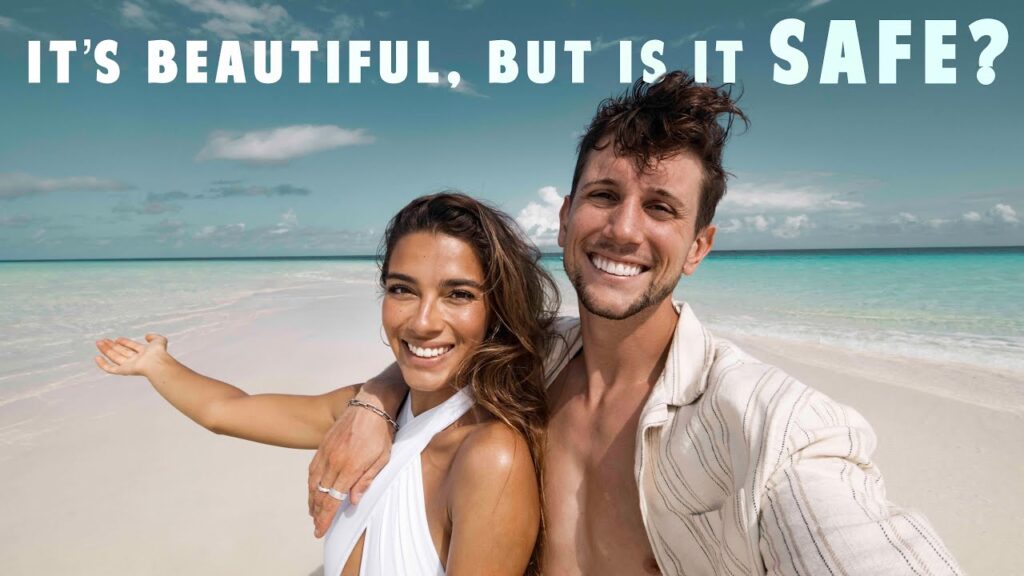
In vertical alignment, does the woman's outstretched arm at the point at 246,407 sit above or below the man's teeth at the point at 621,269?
below

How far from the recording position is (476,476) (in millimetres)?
2064

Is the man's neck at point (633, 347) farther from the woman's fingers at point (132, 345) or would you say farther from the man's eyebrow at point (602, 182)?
the woman's fingers at point (132, 345)

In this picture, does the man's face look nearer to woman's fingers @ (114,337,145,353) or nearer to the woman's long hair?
the woman's long hair

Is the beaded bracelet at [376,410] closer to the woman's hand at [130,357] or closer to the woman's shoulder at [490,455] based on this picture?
the woman's shoulder at [490,455]

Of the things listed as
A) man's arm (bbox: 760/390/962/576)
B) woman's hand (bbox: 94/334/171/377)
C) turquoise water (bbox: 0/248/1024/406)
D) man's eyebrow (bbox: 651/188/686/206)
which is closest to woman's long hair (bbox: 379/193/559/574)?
man's eyebrow (bbox: 651/188/686/206)

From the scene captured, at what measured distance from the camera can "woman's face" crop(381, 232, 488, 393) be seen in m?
2.42

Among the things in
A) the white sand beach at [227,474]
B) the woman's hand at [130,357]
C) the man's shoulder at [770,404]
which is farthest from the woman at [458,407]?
the white sand beach at [227,474]

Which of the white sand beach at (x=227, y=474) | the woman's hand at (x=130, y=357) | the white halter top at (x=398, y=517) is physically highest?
the woman's hand at (x=130, y=357)

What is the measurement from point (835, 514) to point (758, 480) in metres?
0.21

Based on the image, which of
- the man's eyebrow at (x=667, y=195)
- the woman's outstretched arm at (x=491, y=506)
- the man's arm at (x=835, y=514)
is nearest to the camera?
the man's arm at (x=835, y=514)

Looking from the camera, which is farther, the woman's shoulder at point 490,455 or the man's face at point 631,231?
the man's face at point 631,231

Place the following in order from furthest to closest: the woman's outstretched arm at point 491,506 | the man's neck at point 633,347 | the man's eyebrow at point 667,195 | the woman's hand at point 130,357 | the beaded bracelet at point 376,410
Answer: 1. the woman's hand at point 130,357
2. the beaded bracelet at point 376,410
3. the man's neck at point 633,347
4. the man's eyebrow at point 667,195
5. the woman's outstretched arm at point 491,506

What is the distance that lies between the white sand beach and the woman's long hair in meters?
2.84

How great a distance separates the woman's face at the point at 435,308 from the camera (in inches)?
95.3
